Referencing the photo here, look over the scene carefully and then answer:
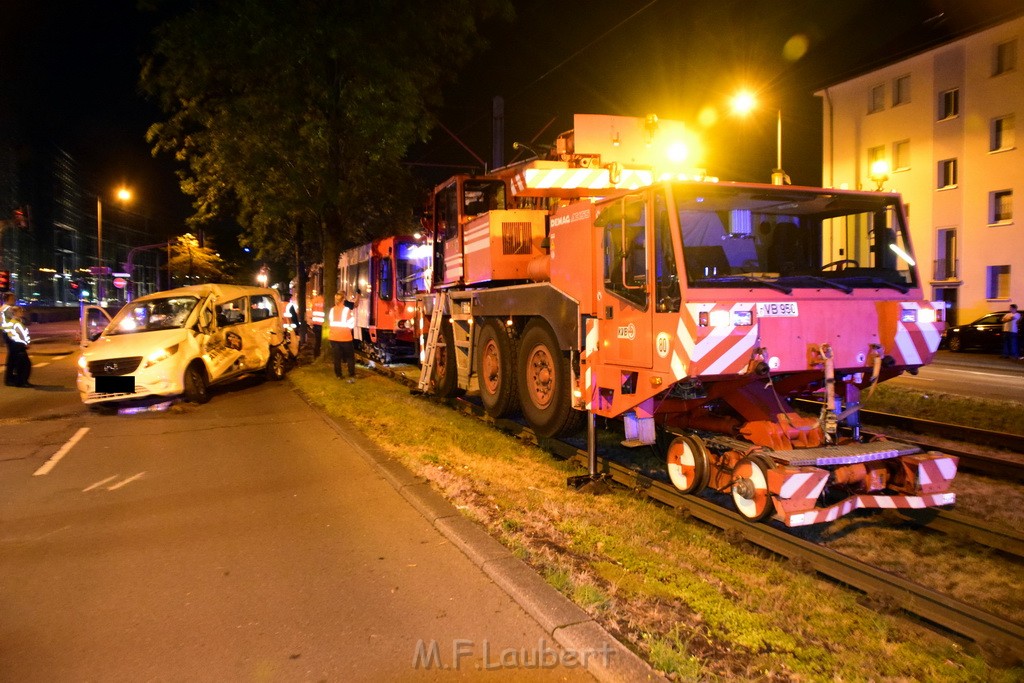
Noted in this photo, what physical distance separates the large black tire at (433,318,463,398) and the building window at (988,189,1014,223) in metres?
25.0

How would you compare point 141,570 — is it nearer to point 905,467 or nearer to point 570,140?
point 905,467

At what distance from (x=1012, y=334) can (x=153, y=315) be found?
22257 millimetres

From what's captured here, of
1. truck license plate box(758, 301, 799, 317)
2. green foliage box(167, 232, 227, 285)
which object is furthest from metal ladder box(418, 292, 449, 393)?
green foliage box(167, 232, 227, 285)

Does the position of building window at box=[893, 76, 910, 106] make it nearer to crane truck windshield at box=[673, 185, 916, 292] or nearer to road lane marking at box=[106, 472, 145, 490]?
crane truck windshield at box=[673, 185, 916, 292]

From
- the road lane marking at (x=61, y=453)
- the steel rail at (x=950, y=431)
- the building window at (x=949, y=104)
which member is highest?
the building window at (x=949, y=104)

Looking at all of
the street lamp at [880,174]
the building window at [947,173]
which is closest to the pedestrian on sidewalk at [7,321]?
the street lamp at [880,174]

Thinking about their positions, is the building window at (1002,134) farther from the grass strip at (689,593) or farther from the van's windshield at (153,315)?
the van's windshield at (153,315)

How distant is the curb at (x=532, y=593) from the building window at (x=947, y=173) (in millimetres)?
29440

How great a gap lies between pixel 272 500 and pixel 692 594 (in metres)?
3.72

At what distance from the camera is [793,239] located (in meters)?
6.19

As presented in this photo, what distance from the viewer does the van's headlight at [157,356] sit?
36.1 feet

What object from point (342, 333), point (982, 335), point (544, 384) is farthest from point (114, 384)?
point (982, 335)

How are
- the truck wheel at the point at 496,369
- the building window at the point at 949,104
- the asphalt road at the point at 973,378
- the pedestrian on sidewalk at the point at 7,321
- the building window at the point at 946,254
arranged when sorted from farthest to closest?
the building window at the point at 946,254 < the building window at the point at 949,104 < the pedestrian on sidewalk at the point at 7,321 < the asphalt road at the point at 973,378 < the truck wheel at the point at 496,369

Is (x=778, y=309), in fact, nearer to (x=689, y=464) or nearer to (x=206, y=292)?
(x=689, y=464)
